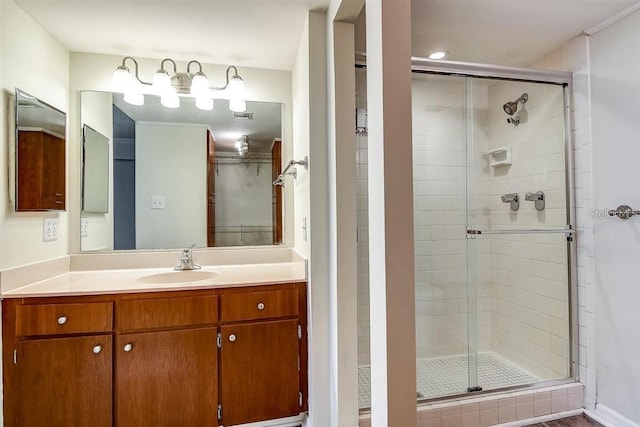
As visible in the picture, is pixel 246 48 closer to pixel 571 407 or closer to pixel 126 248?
pixel 126 248

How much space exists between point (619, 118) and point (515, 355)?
1675 millimetres

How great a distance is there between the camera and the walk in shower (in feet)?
6.79

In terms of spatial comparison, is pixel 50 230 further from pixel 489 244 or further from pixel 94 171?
pixel 489 244

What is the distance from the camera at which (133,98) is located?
198 centimetres

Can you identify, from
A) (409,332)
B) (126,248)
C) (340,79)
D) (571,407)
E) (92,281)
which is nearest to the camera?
(409,332)

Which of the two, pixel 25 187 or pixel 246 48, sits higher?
pixel 246 48

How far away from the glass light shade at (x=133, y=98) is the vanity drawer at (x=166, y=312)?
124 cm

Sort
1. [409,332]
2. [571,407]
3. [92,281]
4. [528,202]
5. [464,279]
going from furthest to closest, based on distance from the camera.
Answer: [464,279], [528,202], [571,407], [92,281], [409,332]

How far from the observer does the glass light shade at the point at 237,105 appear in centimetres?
215

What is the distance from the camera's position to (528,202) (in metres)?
2.23

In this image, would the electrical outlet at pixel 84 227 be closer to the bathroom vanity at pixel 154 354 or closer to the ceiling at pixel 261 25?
the bathroom vanity at pixel 154 354

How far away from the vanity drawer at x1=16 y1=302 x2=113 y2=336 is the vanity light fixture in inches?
49.4

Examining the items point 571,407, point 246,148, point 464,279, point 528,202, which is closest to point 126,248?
point 246,148

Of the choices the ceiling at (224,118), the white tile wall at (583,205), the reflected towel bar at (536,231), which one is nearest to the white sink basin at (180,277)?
the ceiling at (224,118)
